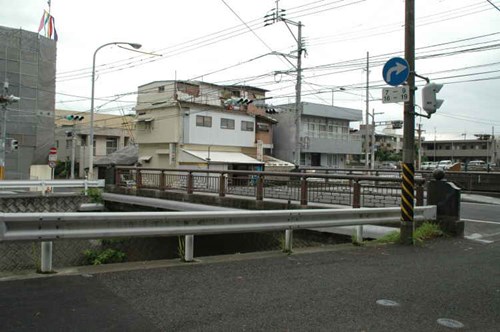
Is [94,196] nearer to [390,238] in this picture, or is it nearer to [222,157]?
[390,238]

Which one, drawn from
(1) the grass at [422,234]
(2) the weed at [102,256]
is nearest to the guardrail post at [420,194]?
(1) the grass at [422,234]

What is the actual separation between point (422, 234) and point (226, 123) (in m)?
35.8

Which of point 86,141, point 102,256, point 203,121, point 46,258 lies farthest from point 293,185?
point 86,141

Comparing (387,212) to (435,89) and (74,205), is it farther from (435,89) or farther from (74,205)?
(74,205)

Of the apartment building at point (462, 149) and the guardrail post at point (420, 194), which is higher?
the apartment building at point (462, 149)

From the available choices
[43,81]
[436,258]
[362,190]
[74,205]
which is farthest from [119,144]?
[436,258]

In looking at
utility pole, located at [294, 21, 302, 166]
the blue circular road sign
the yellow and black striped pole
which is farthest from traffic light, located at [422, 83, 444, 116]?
utility pole, located at [294, 21, 302, 166]

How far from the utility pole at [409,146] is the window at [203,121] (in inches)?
1341

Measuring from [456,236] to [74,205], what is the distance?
1562cm

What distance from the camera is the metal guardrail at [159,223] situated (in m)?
4.98

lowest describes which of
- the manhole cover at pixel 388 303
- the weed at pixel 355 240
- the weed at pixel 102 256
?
the weed at pixel 102 256

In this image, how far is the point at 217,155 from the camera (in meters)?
42.9

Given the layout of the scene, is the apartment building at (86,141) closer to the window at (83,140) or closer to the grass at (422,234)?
the window at (83,140)

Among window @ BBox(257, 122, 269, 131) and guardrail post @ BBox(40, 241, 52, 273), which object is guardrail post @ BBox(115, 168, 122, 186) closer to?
guardrail post @ BBox(40, 241, 52, 273)
